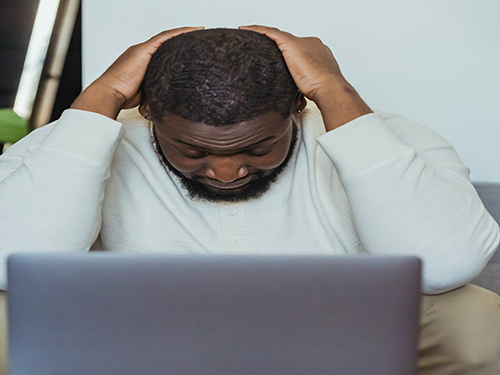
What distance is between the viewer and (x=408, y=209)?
3.21ft

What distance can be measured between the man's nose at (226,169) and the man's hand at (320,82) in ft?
0.72

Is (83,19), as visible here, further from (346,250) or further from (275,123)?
(346,250)

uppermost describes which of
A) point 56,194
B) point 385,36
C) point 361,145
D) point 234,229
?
point 385,36

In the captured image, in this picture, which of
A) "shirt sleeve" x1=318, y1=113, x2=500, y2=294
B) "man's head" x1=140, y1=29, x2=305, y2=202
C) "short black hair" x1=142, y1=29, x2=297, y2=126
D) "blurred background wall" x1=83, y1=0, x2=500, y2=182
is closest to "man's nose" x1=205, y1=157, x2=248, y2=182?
"man's head" x1=140, y1=29, x2=305, y2=202

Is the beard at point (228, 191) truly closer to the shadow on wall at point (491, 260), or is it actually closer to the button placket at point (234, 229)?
the button placket at point (234, 229)

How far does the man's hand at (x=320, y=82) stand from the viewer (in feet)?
3.59

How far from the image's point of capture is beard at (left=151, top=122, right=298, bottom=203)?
49.9 inches

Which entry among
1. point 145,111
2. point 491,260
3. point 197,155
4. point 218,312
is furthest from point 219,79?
point 491,260

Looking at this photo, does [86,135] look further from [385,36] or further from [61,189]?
[385,36]

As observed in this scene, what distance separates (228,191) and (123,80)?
0.37 metres

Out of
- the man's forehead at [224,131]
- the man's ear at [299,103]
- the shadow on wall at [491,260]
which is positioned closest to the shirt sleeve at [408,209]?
the man's forehead at [224,131]

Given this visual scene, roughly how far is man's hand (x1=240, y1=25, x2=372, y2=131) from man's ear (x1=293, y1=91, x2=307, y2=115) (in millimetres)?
105

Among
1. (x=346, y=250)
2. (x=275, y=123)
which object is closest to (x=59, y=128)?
(x=275, y=123)

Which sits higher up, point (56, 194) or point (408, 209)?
point (408, 209)
